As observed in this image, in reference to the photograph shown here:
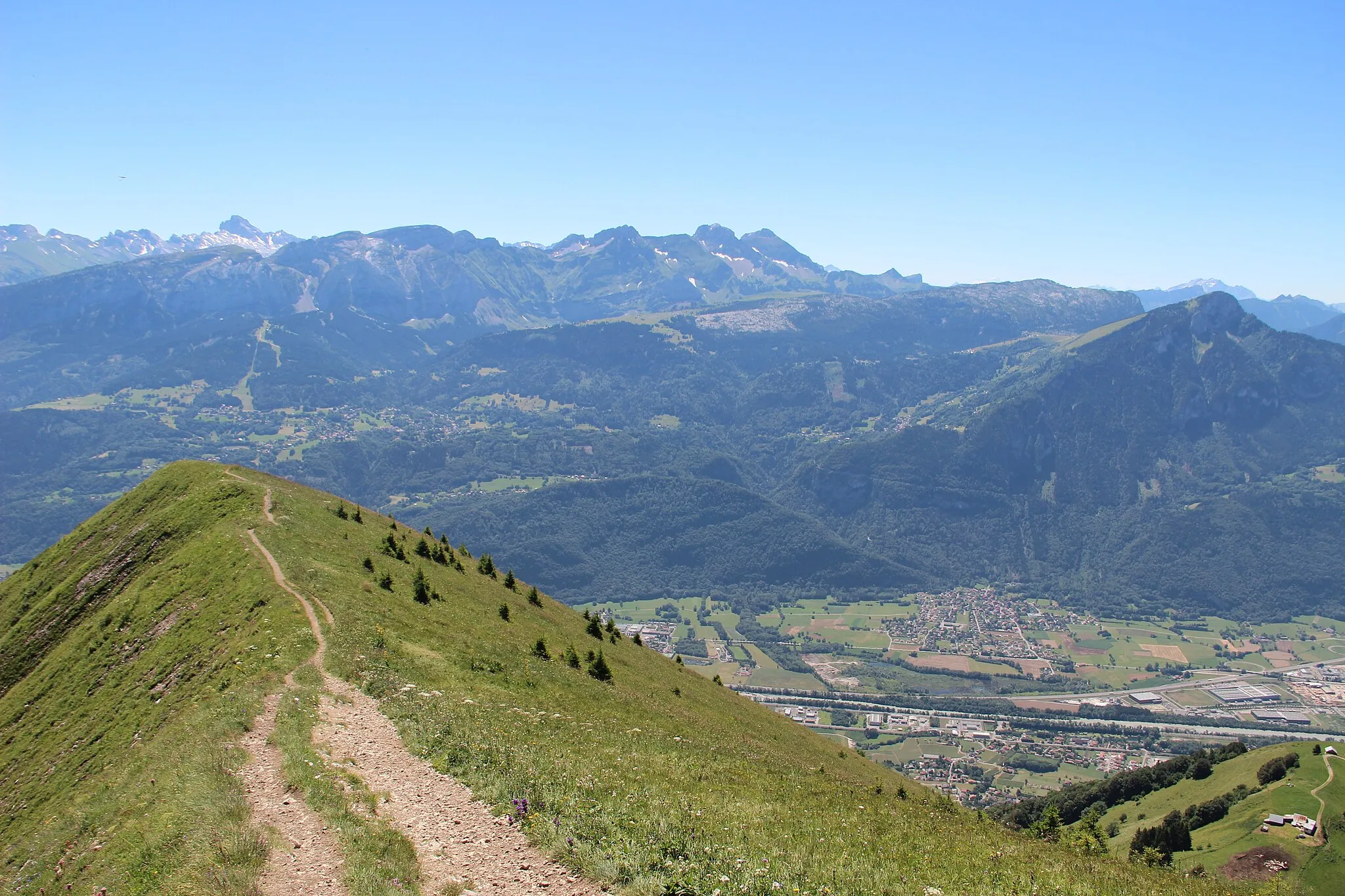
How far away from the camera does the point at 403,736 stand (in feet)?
A: 97.9

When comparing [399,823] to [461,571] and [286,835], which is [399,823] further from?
[461,571]

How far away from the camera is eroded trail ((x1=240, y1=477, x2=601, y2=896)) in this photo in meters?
19.8

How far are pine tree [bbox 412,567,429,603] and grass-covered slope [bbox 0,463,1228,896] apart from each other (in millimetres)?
712

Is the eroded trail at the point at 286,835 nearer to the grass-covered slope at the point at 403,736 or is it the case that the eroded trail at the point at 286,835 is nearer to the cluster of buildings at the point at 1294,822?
the grass-covered slope at the point at 403,736

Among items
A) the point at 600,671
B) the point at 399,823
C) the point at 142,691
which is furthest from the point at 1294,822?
the point at 142,691

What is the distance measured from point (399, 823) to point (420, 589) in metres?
35.7

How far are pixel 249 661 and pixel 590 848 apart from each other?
85.1ft

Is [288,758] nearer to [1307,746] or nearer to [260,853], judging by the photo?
[260,853]

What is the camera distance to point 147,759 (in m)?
29.9

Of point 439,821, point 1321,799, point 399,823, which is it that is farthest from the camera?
point 1321,799

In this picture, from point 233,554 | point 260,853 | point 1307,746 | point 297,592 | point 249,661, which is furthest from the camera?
point 1307,746

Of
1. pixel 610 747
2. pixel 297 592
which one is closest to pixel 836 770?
pixel 610 747

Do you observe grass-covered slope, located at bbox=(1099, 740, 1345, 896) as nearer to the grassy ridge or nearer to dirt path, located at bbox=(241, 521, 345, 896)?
dirt path, located at bbox=(241, 521, 345, 896)

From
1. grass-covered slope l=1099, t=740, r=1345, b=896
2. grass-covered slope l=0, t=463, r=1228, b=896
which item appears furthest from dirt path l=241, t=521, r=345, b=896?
grass-covered slope l=1099, t=740, r=1345, b=896
